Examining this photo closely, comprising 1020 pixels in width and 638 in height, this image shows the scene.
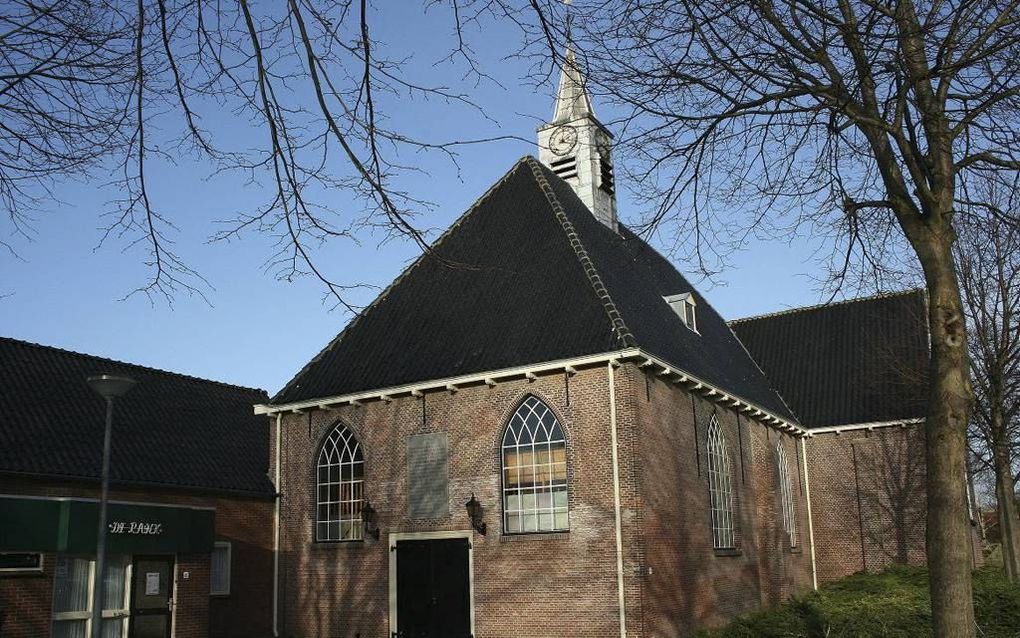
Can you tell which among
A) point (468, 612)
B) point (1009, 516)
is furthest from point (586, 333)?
point (1009, 516)

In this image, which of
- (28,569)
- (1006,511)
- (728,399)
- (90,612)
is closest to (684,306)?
(728,399)

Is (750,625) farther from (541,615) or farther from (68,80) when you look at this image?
(68,80)

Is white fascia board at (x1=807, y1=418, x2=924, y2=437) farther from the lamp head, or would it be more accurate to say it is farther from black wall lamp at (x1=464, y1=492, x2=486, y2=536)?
the lamp head

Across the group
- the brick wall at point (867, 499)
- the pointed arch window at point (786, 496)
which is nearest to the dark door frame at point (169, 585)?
the pointed arch window at point (786, 496)

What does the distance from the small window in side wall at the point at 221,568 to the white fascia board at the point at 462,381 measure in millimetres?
3123

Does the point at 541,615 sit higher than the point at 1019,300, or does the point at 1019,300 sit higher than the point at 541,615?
the point at 1019,300

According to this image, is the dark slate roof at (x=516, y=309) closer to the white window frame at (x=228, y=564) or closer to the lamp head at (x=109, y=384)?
the white window frame at (x=228, y=564)

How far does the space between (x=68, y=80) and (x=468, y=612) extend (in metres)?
13.3

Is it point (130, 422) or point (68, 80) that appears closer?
point (68, 80)

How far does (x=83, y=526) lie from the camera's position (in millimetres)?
15070

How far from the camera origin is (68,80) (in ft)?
19.9

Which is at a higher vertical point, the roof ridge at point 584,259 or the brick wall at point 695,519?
the roof ridge at point 584,259

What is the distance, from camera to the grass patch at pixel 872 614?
639 inches

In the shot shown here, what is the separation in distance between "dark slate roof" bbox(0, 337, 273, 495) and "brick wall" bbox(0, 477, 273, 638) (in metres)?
0.31
